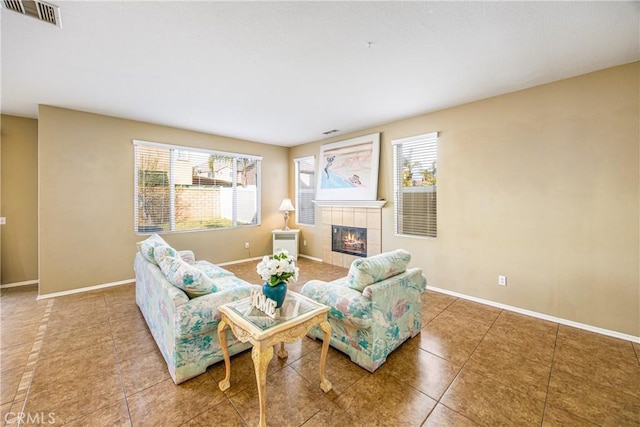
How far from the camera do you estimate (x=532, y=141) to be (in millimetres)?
2973

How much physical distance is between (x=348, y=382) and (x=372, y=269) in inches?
33.6

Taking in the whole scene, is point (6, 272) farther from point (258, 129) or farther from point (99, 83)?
point (258, 129)

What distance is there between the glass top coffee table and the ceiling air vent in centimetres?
241

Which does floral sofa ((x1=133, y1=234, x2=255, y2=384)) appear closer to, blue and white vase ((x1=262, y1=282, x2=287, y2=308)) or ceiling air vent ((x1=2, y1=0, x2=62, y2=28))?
blue and white vase ((x1=262, y1=282, x2=287, y2=308))

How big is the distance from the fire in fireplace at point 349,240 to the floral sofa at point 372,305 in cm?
236

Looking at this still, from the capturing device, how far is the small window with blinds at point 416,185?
3.84 meters

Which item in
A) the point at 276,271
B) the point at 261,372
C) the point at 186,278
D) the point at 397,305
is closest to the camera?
the point at 261,372

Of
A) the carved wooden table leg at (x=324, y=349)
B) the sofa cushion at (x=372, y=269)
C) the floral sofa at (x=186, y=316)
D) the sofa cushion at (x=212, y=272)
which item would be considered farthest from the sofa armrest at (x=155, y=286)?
the sofa cushion at (x=372, y=269)

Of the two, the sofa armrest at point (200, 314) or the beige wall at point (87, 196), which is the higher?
the beige wall at point (87, 196)

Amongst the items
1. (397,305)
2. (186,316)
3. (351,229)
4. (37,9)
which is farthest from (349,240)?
(37,9)

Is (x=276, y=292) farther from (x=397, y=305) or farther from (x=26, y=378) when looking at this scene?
(x=26, y=378)

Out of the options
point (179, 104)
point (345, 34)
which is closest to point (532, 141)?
point (345, 34)

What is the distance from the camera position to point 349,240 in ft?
16.6

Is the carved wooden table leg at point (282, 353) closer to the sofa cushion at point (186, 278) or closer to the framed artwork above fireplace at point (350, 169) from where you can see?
the sofa cushion at point (186, 278)
